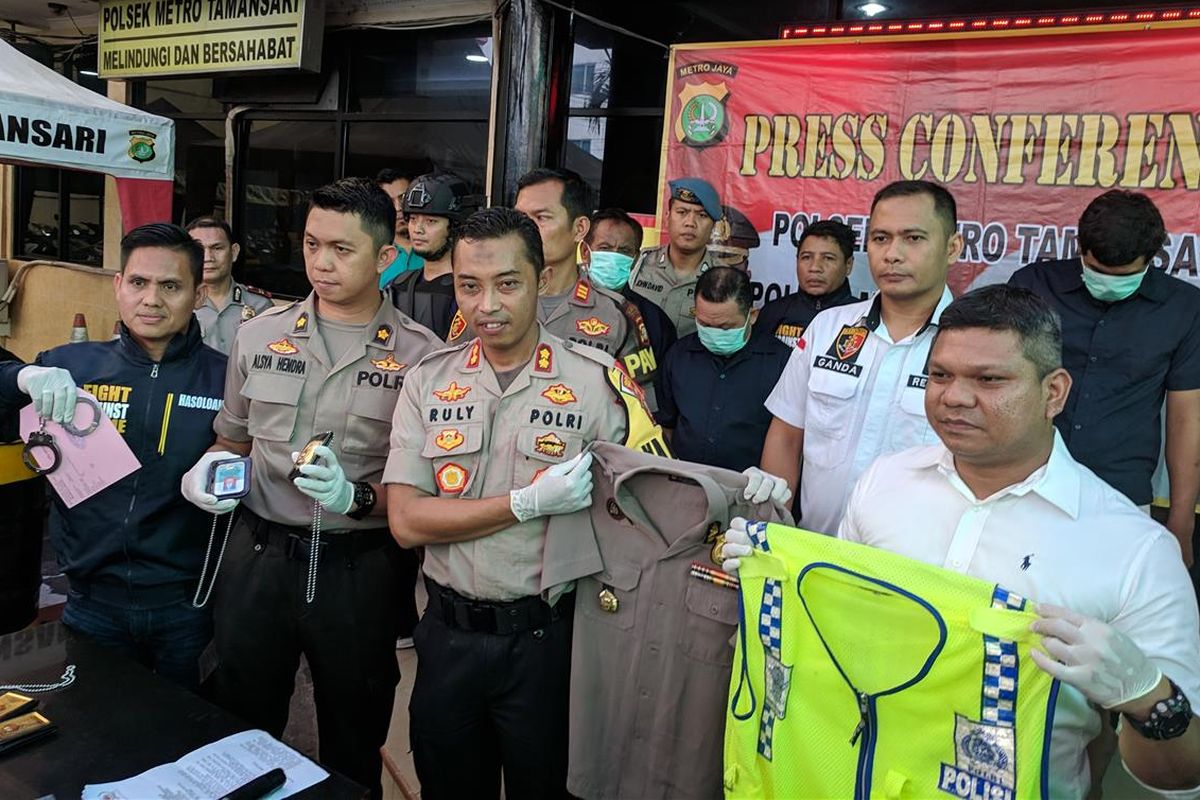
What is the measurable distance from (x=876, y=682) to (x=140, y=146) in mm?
5626

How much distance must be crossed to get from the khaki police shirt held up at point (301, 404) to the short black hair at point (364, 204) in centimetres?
32

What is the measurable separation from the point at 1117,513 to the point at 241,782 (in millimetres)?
1799

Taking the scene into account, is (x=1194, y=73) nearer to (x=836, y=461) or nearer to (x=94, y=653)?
(x=836, y=461)

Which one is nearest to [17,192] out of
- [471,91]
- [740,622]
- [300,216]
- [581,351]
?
[300,216]

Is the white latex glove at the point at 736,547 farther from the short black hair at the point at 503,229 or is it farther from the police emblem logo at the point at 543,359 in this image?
the short black hair at the point at 503,229

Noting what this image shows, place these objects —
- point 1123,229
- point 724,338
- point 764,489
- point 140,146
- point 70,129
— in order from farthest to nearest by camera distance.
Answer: point 140,146
point 70,129
point 724,338
point 1123,229
point 764,489

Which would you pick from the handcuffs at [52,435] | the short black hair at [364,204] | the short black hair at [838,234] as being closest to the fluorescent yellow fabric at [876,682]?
the short black hair at [364,204]

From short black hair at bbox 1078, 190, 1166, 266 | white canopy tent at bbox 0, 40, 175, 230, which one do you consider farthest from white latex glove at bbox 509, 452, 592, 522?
white canopy tent at bbox 0, 40, 175, 230

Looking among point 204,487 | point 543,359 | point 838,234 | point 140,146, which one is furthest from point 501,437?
point 140,146

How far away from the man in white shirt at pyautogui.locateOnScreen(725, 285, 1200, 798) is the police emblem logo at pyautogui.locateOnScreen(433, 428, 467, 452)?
861 mm

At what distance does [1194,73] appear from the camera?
3.43m

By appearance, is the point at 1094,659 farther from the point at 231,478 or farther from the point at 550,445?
the point at 231,478

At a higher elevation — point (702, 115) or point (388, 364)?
point (702, 115)

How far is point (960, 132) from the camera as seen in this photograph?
3955mm
